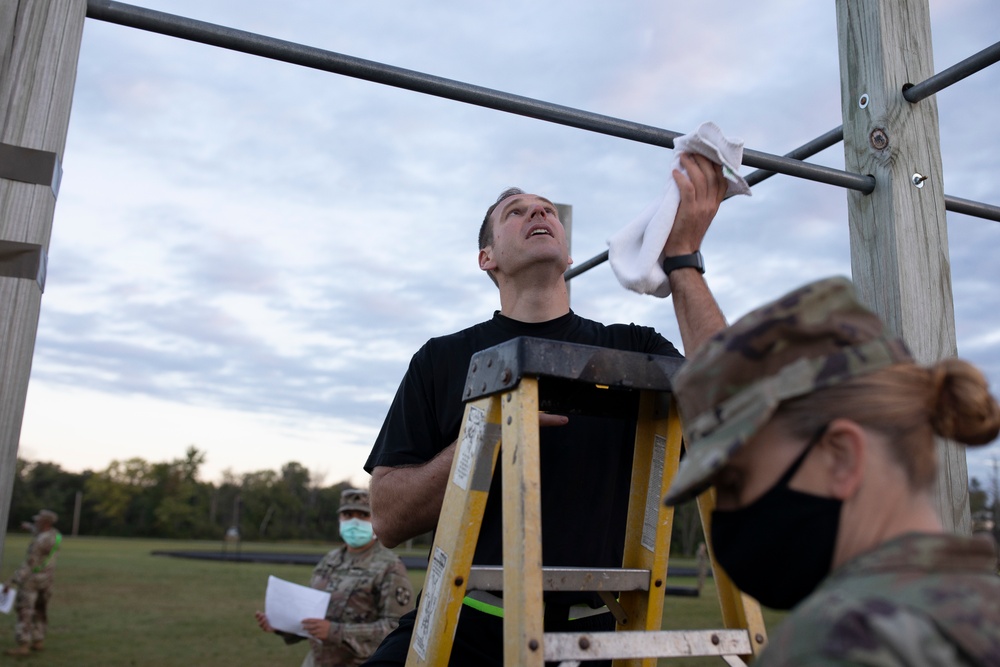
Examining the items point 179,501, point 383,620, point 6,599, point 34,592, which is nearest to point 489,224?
point 383,620

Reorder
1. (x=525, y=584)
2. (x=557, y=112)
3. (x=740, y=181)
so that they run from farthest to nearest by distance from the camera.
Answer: (x=557, y=112)
(x=740, y=181)
(x=525, y=584)

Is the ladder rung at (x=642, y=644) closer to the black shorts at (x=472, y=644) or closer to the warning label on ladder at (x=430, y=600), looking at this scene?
the warning label on ladder at (x=430, y=600)

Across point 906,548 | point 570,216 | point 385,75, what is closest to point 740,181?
point 385,75

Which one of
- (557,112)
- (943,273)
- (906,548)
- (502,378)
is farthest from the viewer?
(943,273)

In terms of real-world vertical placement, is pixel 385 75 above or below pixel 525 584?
above

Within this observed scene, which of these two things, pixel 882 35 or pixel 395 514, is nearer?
pixel 395 514

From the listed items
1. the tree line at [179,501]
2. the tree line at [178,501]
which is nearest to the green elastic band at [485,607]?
the tree line at [179,501]

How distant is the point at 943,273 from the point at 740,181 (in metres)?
0.94

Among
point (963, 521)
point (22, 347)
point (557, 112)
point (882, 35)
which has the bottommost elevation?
point (963, 521)

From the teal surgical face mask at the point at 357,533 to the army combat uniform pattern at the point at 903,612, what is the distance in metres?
6.79

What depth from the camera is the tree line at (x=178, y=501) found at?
291ft

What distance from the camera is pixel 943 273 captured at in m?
2.62

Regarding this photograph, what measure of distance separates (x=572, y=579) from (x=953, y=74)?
1771 mm

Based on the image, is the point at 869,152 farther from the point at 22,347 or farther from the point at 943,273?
the point at 22,347
